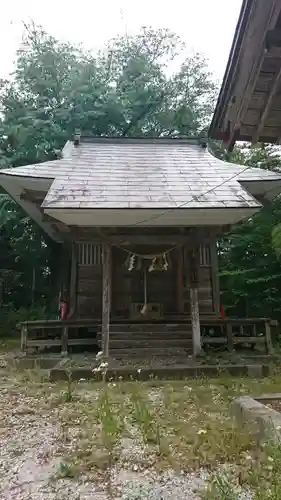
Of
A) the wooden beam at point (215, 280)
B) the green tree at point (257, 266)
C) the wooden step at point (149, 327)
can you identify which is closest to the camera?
the wooden step at point (149, 327)

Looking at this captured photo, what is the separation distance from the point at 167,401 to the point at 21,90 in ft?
47.5

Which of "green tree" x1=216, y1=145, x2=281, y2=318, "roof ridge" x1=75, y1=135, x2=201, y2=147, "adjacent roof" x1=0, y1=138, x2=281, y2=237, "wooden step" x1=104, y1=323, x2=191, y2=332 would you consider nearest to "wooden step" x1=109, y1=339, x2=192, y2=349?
"wooden step" x1=104, y1=323, x2=191, y2=332

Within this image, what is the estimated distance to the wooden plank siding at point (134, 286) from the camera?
9336mm

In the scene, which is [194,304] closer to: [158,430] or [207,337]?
[207,337]

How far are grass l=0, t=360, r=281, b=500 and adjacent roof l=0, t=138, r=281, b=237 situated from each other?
8.64 ft

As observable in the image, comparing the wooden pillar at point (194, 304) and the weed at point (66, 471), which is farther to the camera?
the wooden pillar at point (194, 304)

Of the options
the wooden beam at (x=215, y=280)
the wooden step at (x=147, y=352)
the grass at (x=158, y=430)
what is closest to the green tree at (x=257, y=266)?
the wooden beam at (x=215, y=280)

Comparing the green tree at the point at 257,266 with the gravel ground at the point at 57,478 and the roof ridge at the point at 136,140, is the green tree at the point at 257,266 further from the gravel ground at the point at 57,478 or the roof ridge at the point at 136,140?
the gravel ground at the point at 57,478

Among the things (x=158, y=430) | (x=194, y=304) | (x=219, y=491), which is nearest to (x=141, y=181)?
(x=194, y=304)

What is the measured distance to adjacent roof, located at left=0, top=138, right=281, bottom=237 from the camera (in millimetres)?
6684

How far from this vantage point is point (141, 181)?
790cm

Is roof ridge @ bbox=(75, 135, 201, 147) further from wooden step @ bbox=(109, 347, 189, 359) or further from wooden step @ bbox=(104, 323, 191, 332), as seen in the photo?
wooden step @ bbox=(109, 347, 189, 359)

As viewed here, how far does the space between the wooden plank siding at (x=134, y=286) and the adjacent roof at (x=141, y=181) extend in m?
1.66

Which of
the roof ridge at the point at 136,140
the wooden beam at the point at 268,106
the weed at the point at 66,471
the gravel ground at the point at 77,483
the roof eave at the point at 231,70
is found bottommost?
the gravel ground at the point at 77,483
